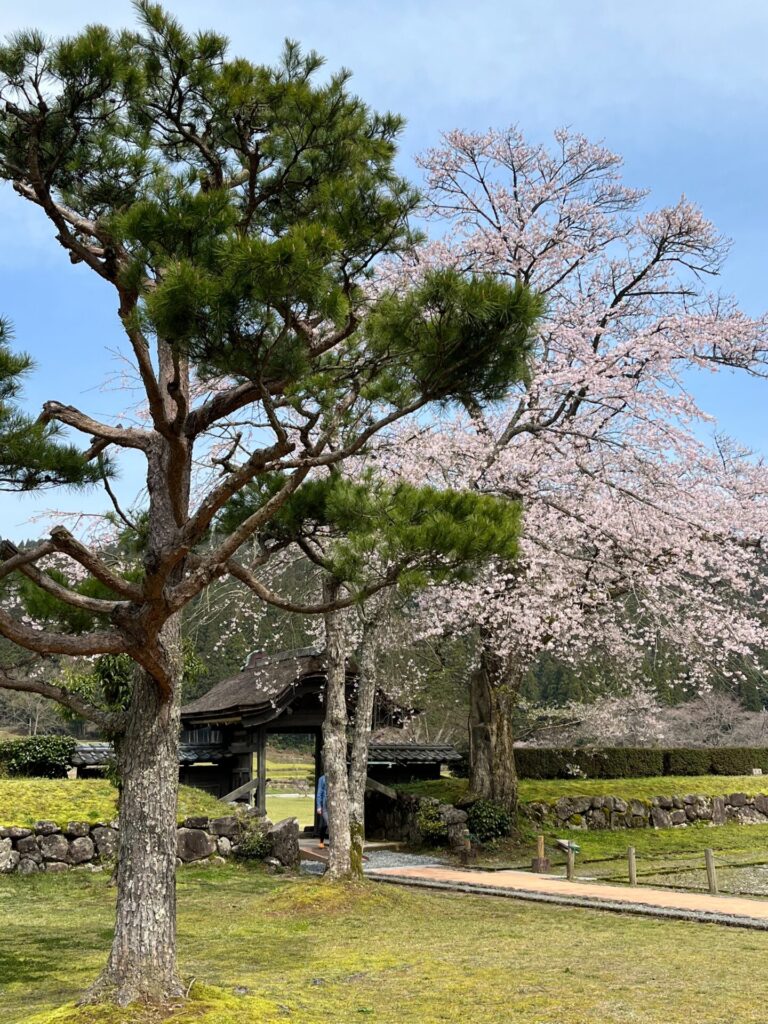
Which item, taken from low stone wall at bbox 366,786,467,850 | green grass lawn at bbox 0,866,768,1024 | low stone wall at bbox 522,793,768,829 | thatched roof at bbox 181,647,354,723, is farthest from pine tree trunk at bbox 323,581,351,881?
low stone wall at bbox 522,793,768,829

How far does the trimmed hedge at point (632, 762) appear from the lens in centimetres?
2022

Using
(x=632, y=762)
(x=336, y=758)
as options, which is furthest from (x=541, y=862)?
(x=632, y=762)

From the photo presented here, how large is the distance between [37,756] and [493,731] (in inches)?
302

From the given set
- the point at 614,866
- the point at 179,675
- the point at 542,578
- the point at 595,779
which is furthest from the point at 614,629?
the point at 179,675

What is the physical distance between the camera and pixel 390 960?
712 centimetres

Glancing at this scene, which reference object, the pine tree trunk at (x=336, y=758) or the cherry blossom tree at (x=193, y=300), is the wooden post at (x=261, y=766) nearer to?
the pine tree trunk at (x=336, y=758)

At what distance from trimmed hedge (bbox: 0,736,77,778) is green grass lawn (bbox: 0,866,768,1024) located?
4.50m

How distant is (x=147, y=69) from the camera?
5.60 m

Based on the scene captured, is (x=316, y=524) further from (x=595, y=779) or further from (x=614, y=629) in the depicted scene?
(x=595, y=779)

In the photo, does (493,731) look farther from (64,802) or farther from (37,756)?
(37,756)

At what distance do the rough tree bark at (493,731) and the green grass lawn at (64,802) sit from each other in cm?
449

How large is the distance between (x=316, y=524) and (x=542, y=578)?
8.18m

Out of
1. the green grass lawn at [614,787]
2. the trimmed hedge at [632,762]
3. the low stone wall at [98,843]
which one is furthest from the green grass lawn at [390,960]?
the trimmed hedge at [632,762]

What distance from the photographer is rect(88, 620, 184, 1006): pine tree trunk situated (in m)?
4.98
